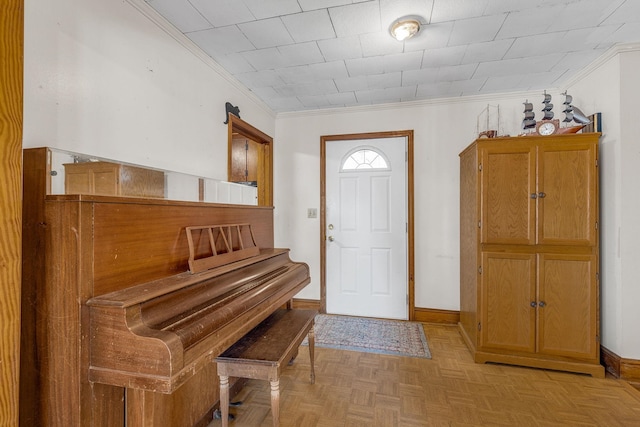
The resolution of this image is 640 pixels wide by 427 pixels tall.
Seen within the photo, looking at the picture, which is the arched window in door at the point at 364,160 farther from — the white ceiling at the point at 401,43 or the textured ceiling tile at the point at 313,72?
the textured ceiling tile at the point at 313,72

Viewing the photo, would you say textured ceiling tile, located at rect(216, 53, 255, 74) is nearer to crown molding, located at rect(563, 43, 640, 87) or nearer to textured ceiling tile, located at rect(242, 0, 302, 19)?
textured ceiling tile, located at rect(242, 0, 302, 19)

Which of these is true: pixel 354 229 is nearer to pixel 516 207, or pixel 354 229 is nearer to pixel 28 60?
pixel 516 207

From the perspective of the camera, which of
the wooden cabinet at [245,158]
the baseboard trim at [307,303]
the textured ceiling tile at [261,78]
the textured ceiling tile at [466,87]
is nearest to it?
the textured ceiling tile at [261,78]

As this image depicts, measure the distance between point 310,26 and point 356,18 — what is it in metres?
0.30

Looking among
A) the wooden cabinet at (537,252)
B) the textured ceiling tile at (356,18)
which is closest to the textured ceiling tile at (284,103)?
the textured ceiling tile at (356,18)

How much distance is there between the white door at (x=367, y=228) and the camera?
130 inches

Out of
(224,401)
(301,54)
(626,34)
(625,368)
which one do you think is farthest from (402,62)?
(625,368)

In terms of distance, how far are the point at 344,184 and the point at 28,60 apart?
2.69 m

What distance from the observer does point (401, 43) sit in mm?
2109

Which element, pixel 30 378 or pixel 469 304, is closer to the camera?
pixel 30 378

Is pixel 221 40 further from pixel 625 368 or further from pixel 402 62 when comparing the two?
pixel 625 368

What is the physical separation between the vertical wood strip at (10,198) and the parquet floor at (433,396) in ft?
3.67

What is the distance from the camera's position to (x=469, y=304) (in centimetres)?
263

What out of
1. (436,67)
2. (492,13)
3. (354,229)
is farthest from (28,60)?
(354,229)
